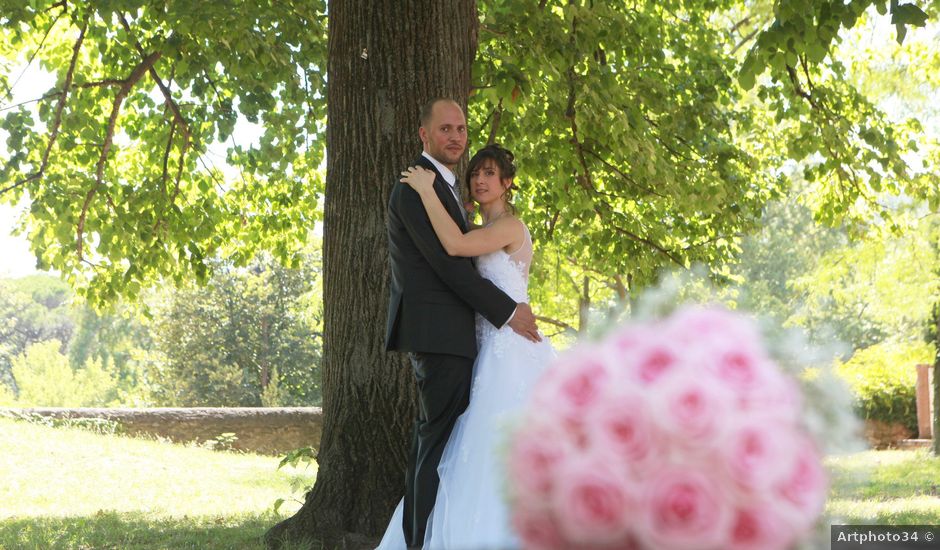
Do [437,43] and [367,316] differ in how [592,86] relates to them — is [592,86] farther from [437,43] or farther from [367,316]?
[367,316]

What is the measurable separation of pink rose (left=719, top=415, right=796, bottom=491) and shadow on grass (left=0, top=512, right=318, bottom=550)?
18.7ft

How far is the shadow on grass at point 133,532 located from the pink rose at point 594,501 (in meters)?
5.58

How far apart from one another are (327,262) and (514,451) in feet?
17.4

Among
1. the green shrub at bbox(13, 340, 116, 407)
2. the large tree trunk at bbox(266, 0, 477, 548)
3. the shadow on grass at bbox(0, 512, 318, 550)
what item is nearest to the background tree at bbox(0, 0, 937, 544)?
the large tree trunk at bbox(266, 0, 477, 548)

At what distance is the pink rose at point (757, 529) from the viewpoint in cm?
125

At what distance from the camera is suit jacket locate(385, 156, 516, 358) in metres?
4.67

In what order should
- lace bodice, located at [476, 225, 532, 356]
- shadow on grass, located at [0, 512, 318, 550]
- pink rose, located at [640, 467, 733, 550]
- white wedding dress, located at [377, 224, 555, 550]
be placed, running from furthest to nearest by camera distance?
shadow on grass, located at [0, 512, 318, 550]
lace bodice, located at [476, 225, 532, 356]
white wedding dress, located at [377, 224, 555, 550]
pink rose, located at [640, 467, 733, 550]

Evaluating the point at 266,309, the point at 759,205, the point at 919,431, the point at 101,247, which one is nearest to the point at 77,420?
the point at 101,247

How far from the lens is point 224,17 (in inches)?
348

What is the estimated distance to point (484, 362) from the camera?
4785 mm

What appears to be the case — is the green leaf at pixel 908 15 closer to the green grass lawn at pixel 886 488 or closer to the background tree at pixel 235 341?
the green grass lawn at pixel 886 488

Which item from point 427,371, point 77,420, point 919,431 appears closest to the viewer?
point 427,371

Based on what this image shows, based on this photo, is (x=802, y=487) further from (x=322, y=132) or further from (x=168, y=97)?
(x=322, y=132)

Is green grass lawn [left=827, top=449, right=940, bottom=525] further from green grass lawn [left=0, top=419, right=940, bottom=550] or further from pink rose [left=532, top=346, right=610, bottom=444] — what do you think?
pink rose [left=532, top=346, right=610, bottom=444]
